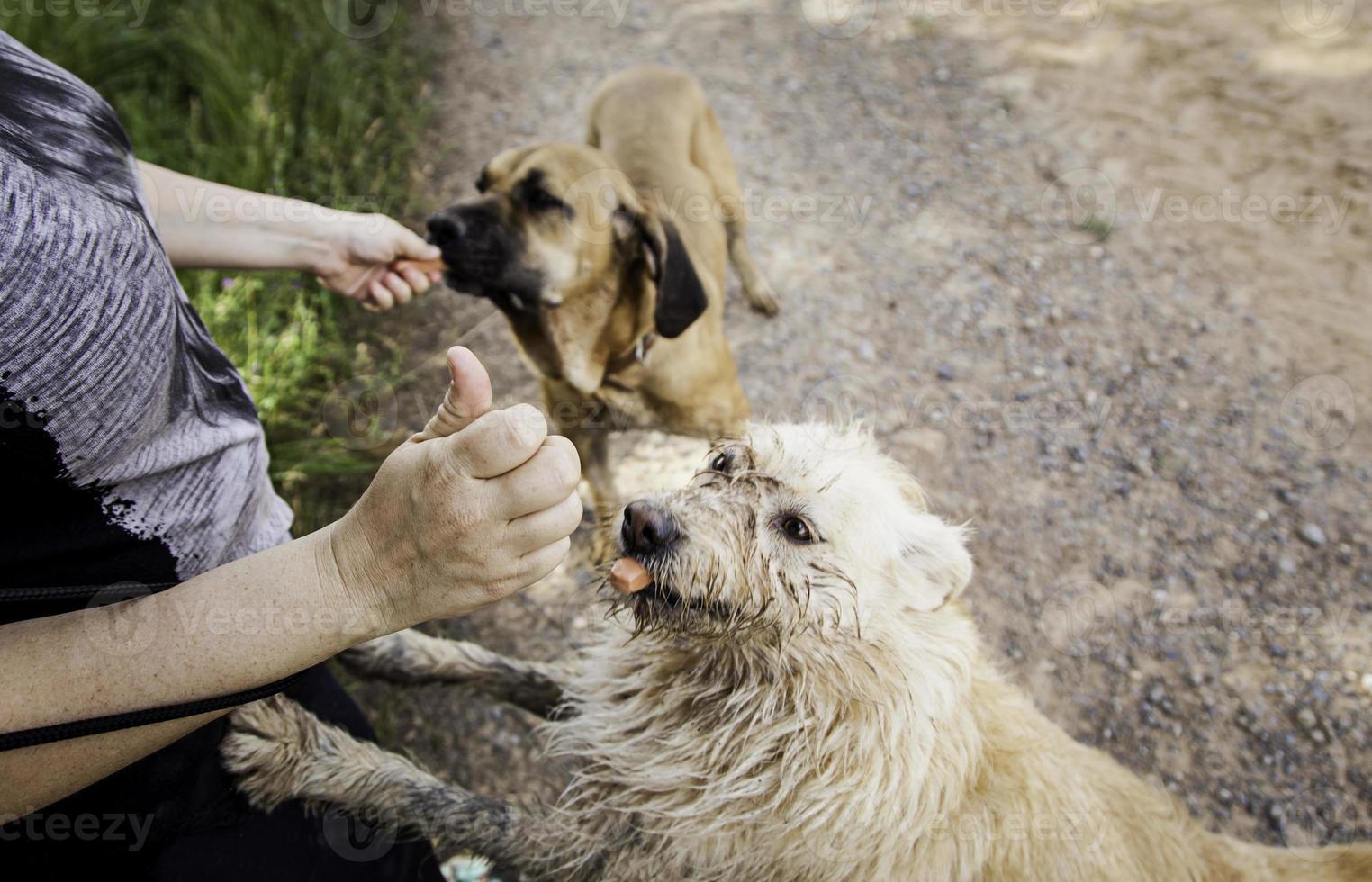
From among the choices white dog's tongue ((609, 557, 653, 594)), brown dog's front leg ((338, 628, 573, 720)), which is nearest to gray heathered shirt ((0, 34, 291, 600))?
white dog's tongue ((609, 557, 653, 594))

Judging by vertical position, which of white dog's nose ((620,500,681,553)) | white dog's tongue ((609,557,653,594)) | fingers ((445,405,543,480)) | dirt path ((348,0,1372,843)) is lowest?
dirt path ((348,0,1372,843))

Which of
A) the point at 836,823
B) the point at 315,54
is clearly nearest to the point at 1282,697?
the point at 836,823

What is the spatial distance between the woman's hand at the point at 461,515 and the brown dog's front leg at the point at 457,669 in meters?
1.28

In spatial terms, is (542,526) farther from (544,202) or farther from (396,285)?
(544,202)

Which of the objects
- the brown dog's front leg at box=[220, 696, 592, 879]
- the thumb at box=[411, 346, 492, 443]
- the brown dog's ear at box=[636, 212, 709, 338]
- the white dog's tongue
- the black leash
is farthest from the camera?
the brown dog's ear at box=[636, 212, 709, 338]

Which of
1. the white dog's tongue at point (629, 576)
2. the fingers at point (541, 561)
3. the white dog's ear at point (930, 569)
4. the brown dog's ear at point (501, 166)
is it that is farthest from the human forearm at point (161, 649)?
the brown dog's ear at point (501, 166)

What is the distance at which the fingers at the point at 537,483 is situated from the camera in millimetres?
1222

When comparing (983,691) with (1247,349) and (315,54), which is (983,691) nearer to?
(1247,349)

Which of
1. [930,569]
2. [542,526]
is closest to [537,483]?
[542,526]

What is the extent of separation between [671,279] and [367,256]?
108 centimetres

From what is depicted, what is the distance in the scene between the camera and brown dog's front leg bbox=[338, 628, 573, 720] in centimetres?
253

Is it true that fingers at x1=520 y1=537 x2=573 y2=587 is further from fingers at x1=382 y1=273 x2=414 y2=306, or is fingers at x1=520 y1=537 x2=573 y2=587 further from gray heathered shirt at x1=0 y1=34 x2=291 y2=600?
fingers at x1=382 y1=273 x2=414 y2=306

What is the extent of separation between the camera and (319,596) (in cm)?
131

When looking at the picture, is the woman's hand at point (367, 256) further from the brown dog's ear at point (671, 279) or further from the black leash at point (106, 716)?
the black leash at point (106, 716)
